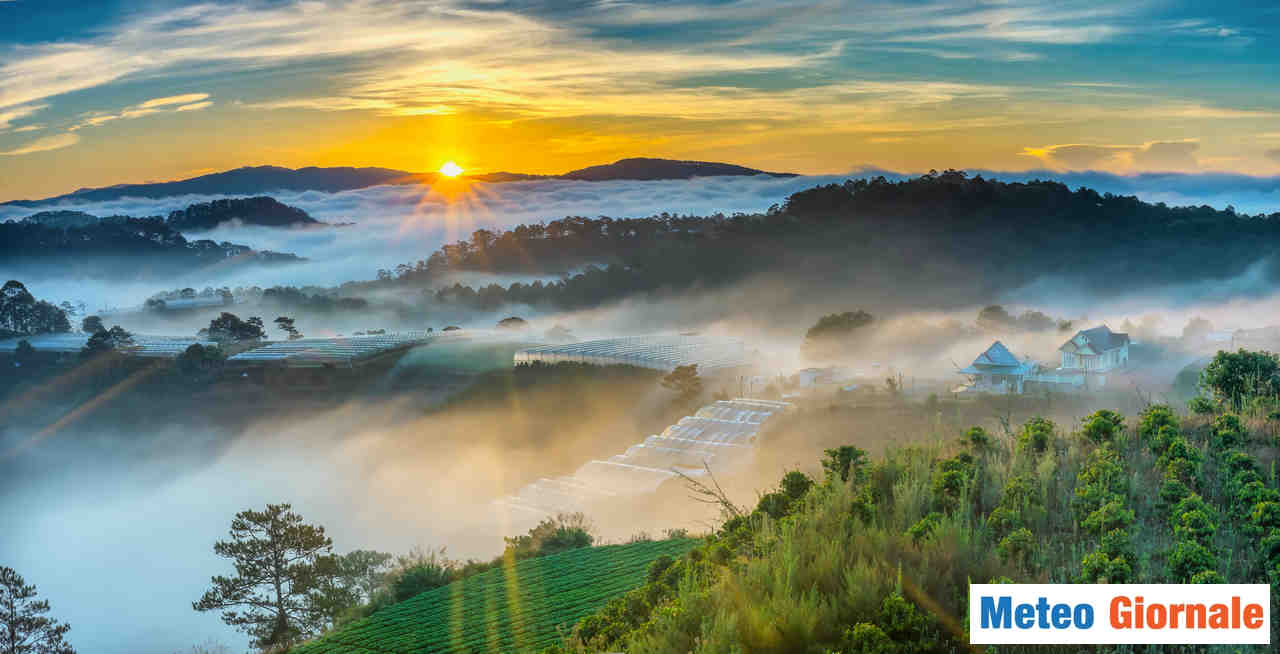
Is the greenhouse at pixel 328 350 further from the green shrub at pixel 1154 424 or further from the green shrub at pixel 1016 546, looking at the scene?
the green shrub at pixel 1016 546

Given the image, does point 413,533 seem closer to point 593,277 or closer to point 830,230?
point 593,277

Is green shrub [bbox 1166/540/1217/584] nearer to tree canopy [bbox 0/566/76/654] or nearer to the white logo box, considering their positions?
the white logo box

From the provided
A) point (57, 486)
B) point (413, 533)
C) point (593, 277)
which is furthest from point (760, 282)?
point (57, 486)

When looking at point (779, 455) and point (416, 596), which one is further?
point (779, 455)

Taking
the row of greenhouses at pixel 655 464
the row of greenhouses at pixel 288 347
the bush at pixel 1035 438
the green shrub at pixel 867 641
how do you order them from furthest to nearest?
the row of greenhouses at pixel 288 347
the row of greenhouses at pixel 655 464
the bush at pixel 1035 438
the green shrub at pixel 867 641

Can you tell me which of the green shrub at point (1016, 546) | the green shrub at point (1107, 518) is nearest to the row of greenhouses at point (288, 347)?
the green shrub at point (1107, 518)

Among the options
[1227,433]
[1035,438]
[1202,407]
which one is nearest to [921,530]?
[1035,438]
